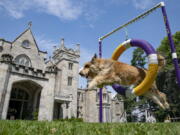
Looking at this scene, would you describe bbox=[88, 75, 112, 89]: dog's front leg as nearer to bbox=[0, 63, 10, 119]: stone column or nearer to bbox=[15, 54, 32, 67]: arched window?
bbox=[0, 63, 10, 119]: stone column

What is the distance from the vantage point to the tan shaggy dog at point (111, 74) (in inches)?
191

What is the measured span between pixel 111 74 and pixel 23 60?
767 inches

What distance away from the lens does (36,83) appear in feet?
58.3

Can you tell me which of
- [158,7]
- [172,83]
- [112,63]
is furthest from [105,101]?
[112,63]

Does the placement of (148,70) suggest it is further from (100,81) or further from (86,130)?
(86,130)

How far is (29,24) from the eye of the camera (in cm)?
2391

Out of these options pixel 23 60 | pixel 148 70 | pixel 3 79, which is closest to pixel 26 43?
pixel 23 60

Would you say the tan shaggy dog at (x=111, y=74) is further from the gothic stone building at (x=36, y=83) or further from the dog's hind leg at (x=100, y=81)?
the gothic stone building at (x=36, y=83)

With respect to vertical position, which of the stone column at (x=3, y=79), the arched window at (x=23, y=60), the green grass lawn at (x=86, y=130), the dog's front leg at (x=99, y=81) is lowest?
the green grass lawn at (x=86, y=130)

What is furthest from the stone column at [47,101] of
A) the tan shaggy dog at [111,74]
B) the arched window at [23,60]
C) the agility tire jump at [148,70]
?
the tan shaggy dog at [111,74]

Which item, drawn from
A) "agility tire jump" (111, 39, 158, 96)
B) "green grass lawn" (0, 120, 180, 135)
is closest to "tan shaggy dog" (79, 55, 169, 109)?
"agility tire jump" (111, 39, 158, 96)

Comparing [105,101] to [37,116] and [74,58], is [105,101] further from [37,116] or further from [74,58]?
[37,116]

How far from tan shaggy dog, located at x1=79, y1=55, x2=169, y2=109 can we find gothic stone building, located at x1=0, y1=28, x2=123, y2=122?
43.6 feet

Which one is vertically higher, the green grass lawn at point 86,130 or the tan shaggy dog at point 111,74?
the tan shaggy dog at point 111,74
